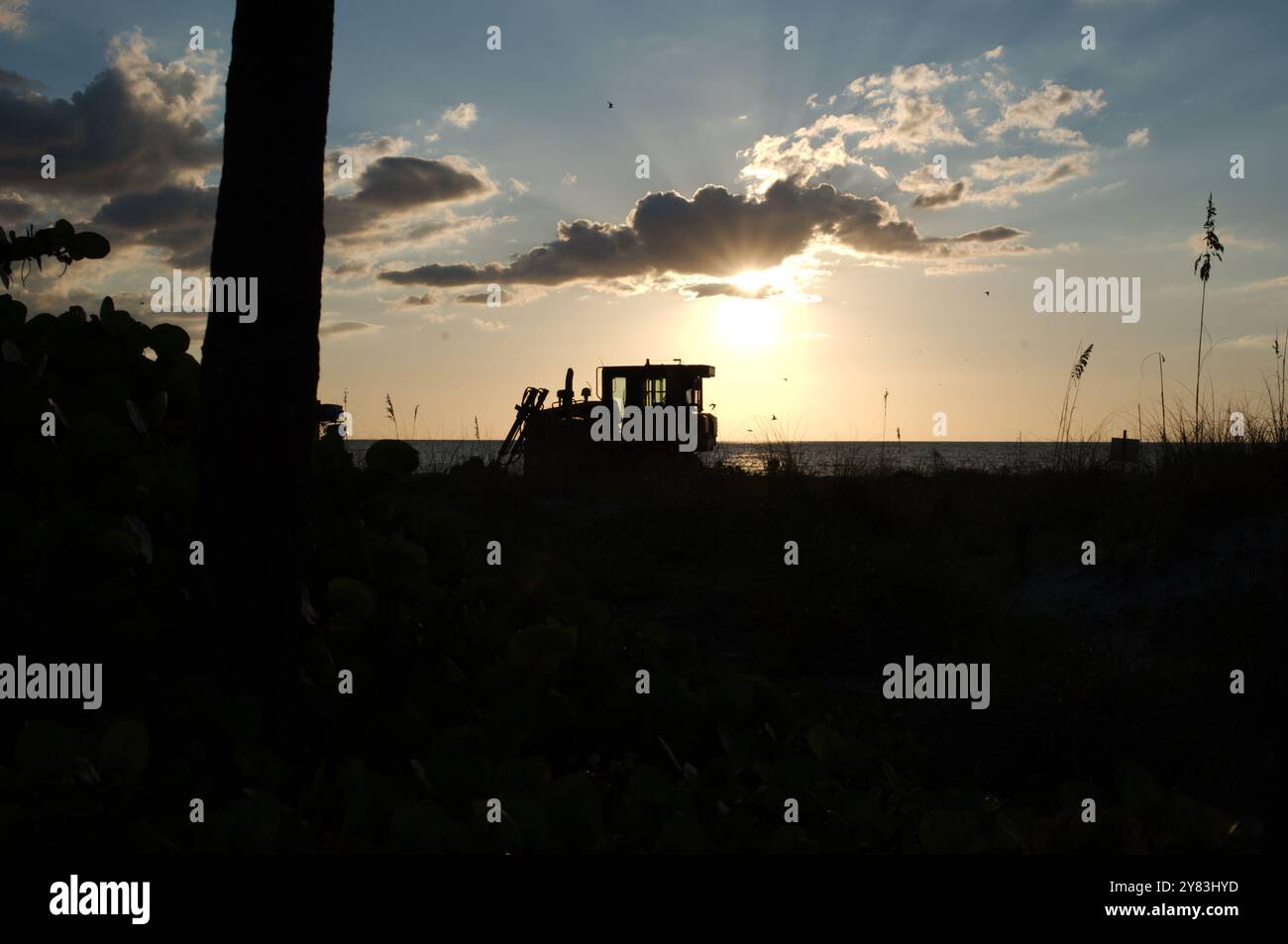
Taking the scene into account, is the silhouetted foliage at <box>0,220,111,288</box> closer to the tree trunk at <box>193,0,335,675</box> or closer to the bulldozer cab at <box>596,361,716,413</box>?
the tree trunk at <box>193,0,335,675</box>

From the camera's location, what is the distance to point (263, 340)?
7.68ft

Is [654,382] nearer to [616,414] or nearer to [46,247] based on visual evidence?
[616,414]

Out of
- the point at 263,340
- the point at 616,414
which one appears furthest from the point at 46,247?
the point at 616,414

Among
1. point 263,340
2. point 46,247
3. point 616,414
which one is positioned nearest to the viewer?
point 263,340

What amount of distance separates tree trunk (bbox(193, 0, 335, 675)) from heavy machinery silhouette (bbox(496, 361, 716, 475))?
15270 mm

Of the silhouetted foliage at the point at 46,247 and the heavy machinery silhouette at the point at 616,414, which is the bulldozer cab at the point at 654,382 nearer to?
the heavy machinery silhouette at the point at 616,414

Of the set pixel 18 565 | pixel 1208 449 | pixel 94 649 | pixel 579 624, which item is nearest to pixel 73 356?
pixel 18 565

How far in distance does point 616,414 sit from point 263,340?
19.0 m

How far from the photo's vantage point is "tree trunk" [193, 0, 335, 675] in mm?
2350

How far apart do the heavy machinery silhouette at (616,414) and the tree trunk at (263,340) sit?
15.3m

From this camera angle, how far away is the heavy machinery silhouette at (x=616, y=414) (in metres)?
20.3

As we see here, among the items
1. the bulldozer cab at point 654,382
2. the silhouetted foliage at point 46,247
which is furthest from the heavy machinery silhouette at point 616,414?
the silhouetted foliage at point 46,247
